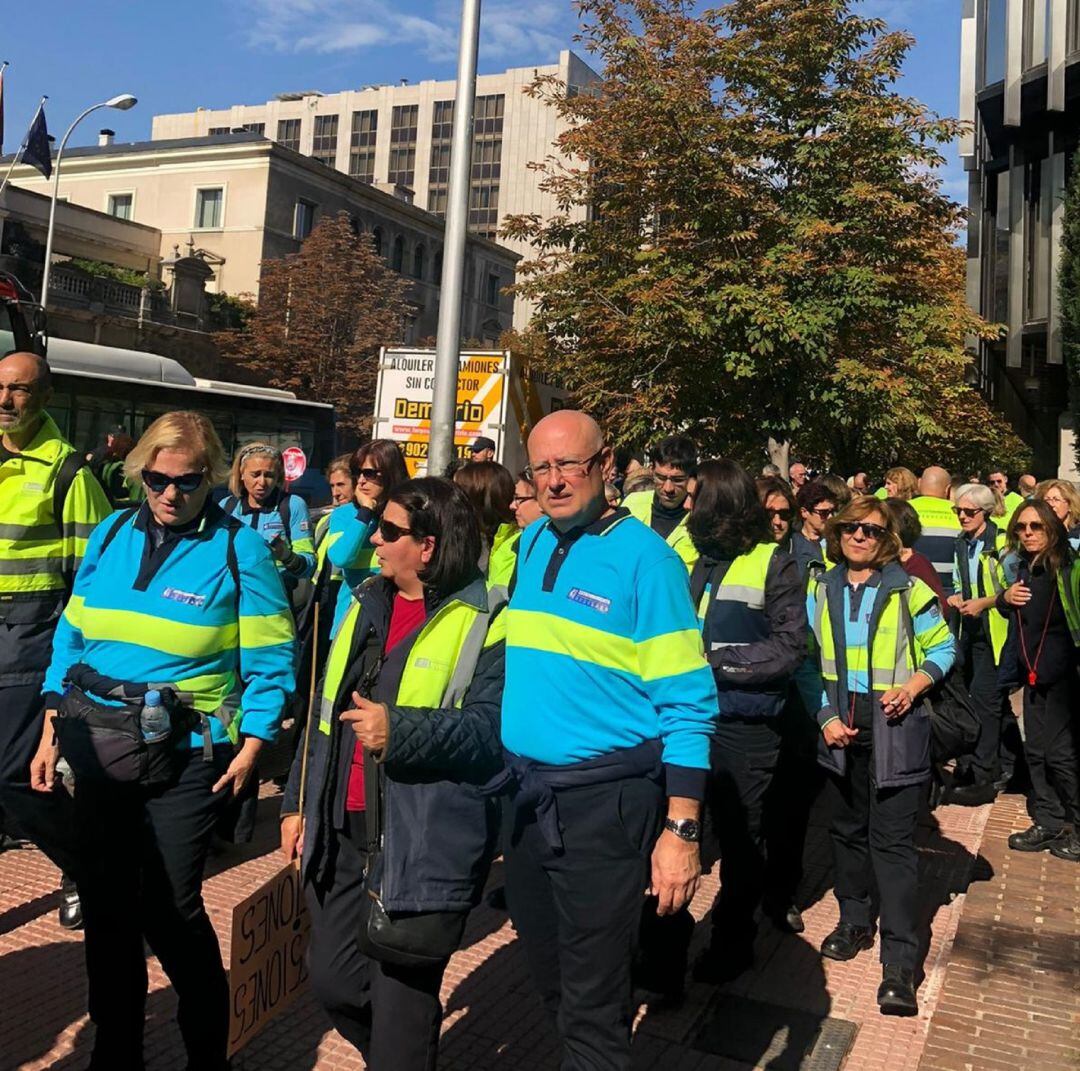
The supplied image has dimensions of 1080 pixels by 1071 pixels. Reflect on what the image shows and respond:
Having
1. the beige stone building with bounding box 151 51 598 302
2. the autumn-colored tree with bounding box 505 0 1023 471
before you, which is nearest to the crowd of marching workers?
the autumn-colored tree with bounding box 505 0 1023 471

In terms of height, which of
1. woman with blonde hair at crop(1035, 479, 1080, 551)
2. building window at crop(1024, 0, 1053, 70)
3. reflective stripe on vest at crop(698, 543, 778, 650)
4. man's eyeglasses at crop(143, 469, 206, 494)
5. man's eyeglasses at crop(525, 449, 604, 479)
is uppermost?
building window at crop(1024, 0, 1053, 70)

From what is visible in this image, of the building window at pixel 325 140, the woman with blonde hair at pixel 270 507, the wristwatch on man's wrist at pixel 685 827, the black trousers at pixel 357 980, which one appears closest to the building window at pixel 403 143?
the building window at pixel 325 140

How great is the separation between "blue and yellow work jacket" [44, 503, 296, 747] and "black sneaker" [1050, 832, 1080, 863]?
15.7 feet

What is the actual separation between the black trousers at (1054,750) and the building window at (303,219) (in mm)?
50452

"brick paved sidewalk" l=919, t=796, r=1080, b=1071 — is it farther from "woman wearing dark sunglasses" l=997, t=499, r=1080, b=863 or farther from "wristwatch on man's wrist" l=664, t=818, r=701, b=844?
"wristwatch on man's wrist" l=664, t=818, r=701, b=844

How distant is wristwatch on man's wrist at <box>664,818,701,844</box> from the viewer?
2.86 metres

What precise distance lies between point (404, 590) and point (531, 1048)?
177 centimetres

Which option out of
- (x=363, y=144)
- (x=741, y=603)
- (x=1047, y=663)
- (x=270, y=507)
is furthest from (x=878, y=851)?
(x=363, y=144)

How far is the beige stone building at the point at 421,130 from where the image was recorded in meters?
92.3

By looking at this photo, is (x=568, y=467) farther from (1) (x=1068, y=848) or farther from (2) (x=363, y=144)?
(2) (x=363, y=144)

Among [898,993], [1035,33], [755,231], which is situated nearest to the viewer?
[898,993]

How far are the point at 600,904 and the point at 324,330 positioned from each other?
43.5 meters

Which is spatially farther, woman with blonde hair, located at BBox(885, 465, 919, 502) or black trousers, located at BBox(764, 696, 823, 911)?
woman with blonde hair, located at BBox(885, 465, 919, 502)

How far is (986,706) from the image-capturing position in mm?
7875
